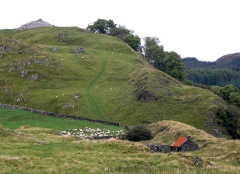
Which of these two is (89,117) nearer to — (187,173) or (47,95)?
(47,95)

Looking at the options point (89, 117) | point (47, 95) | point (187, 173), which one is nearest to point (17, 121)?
point (89, 117)

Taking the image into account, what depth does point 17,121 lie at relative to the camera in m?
84.4

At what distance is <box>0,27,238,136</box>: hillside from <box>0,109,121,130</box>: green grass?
9980mm

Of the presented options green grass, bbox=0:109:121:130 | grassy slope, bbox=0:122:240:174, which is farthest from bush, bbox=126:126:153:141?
grassy slope, bbox=0:122:240:174

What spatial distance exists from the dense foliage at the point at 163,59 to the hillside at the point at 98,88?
15.1 m

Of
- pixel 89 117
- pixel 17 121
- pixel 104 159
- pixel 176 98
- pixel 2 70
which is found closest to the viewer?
pixel 104 159

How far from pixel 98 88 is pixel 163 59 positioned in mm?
53626

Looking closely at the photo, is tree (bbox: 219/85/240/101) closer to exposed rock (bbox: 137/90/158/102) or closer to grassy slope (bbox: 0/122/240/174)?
exposed rock (bbox: 137/90/158/102)

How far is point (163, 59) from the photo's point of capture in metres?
164

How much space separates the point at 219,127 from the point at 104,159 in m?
69.4

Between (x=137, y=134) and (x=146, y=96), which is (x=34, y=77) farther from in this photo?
(x=137, y=134)

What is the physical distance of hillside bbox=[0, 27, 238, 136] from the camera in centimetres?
10188

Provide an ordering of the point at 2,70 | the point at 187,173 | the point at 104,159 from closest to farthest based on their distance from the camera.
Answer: the point at 187,173 → the point at 104,159 → the point at 2,70

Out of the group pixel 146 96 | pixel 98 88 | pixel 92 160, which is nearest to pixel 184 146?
pixel 92 160
